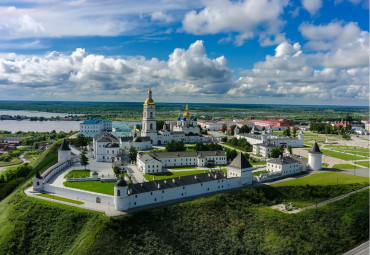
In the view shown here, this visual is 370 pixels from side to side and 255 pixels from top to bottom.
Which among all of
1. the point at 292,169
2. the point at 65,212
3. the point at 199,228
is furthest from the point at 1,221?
the point at 292,169

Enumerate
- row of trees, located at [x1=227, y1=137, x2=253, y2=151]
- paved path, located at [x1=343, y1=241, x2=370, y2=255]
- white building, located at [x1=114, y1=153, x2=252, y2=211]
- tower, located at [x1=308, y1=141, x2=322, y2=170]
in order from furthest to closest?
row of trees, located at [x1=227, y1=137, x2=253, y2=151], tower, located at [x1=308, y1=141, x2=322, y2=170], white building, located at [x1=114, y1=153, x2=252, y2=211], paved path, located at [x1=343, y1=241, x2=370, y2=255]

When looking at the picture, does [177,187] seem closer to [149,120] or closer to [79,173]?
[79,173]

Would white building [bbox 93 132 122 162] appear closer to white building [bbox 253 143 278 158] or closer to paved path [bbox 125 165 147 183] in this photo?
paved path [bbox 125 165 147 183]

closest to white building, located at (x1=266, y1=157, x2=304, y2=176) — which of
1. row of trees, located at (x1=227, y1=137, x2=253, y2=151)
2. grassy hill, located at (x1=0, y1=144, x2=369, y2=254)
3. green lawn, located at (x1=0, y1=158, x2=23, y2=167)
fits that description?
grassy hill, located at (x1=0, y1=144, x2=369, y2=254)

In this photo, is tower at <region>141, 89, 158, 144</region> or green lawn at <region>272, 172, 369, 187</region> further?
tower at <region>141, 89, 158, 144</region>

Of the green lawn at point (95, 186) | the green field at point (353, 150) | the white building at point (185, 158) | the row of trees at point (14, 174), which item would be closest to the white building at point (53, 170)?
the green lawn at point (95, 186)

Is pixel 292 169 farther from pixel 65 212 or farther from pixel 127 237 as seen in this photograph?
pixel 65 212

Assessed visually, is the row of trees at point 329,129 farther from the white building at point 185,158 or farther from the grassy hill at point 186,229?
the grassy hill at point 186,229

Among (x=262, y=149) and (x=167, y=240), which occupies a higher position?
(x=262, y=149)
